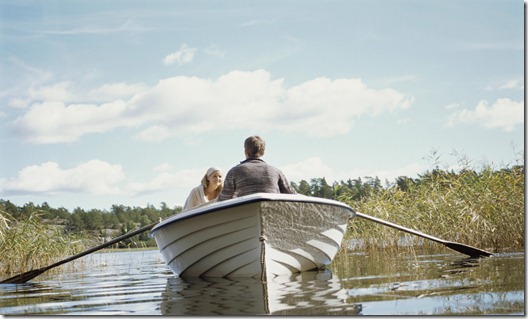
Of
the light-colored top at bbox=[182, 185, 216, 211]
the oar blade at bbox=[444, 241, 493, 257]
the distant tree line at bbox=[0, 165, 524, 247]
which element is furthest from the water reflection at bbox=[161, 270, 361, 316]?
the distant tree line at bbox=[0, 165, 524, 247]

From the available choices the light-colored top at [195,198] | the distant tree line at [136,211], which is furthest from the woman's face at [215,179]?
the distant tree line at [136,211]

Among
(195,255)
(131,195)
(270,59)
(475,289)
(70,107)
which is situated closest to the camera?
(475,289)

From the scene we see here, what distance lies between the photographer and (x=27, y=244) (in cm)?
823

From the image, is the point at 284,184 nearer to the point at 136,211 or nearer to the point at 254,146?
the point at 254,146

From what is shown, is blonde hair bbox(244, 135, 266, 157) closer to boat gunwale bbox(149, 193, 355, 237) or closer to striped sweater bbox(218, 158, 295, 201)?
striped sweater bbox(218, 158, 295, 201)

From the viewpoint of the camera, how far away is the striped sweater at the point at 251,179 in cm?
546

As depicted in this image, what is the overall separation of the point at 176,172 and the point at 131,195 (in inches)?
27.0

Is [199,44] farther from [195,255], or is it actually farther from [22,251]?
[22,251]

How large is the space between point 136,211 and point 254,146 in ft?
12.1

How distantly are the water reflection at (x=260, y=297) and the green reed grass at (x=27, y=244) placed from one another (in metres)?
3.12

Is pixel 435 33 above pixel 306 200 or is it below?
above

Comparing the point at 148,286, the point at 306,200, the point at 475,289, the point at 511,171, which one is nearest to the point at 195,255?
the point at 148,286

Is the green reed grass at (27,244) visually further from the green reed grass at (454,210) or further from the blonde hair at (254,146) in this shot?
the green reed grass at (454,210)

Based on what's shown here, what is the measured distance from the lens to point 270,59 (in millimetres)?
6453
